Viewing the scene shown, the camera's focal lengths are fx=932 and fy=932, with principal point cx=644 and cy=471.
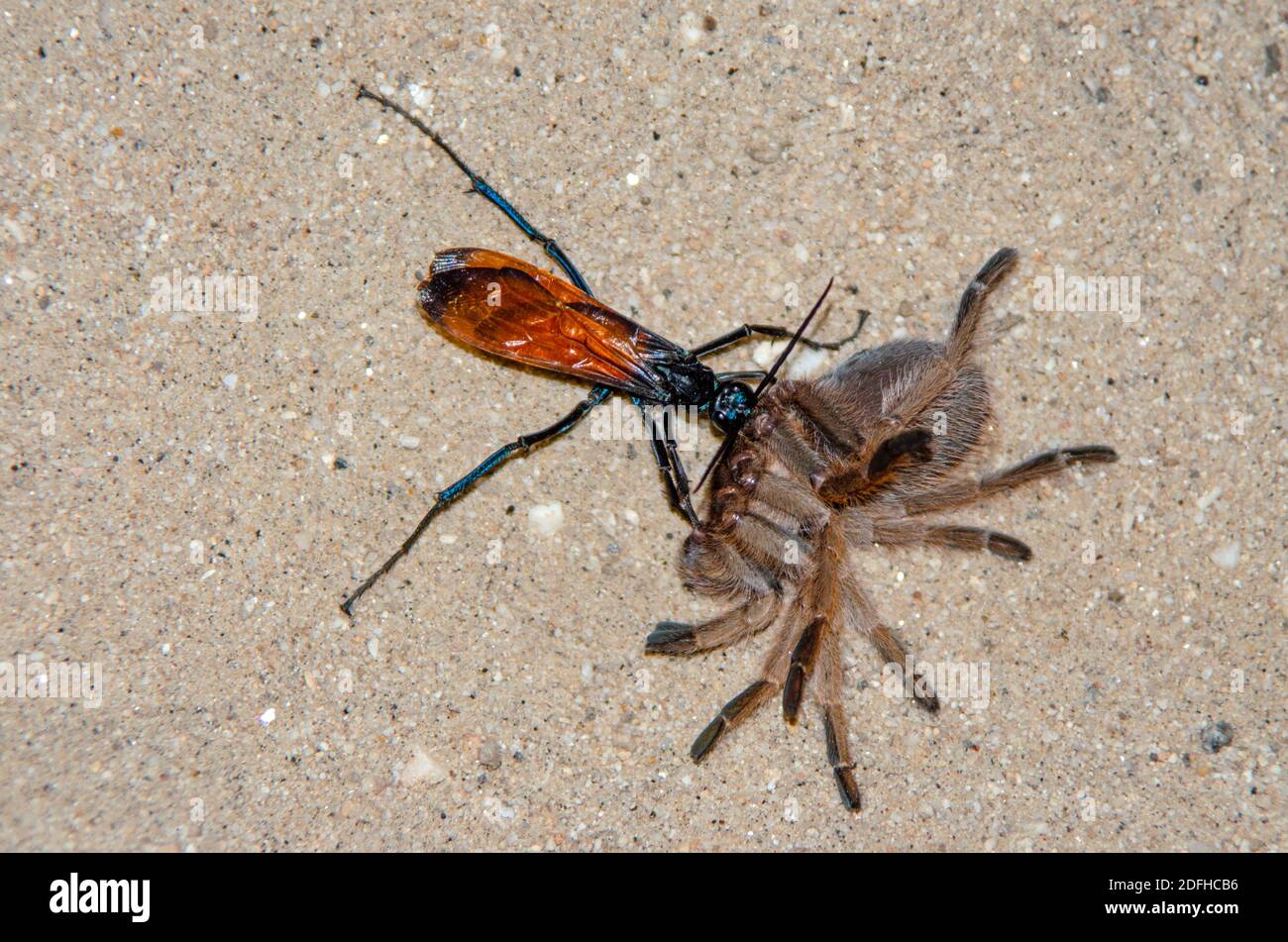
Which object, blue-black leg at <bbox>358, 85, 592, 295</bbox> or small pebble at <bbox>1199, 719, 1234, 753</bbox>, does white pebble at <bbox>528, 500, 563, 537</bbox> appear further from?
small pebble at <bbox>1199, 719, 1234, 753</bbox>

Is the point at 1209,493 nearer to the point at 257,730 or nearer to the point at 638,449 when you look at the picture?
the point at 638,449

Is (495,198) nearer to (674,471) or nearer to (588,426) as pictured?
(588,426)

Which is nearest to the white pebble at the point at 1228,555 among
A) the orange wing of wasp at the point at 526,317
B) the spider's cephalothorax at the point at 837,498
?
the spider's cephalothorax at the point at 837,498

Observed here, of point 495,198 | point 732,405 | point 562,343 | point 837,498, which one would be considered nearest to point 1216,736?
point 837,498

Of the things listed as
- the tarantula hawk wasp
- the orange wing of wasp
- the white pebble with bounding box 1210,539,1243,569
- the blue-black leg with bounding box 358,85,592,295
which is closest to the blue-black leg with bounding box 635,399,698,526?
the tarantula hawk wasp

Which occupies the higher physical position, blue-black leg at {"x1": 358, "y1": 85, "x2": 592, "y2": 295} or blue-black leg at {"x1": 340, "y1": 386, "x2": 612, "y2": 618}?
blue-black leg at {"x1": 358, "y1": 85, "x2": 592, "y2": 295}
